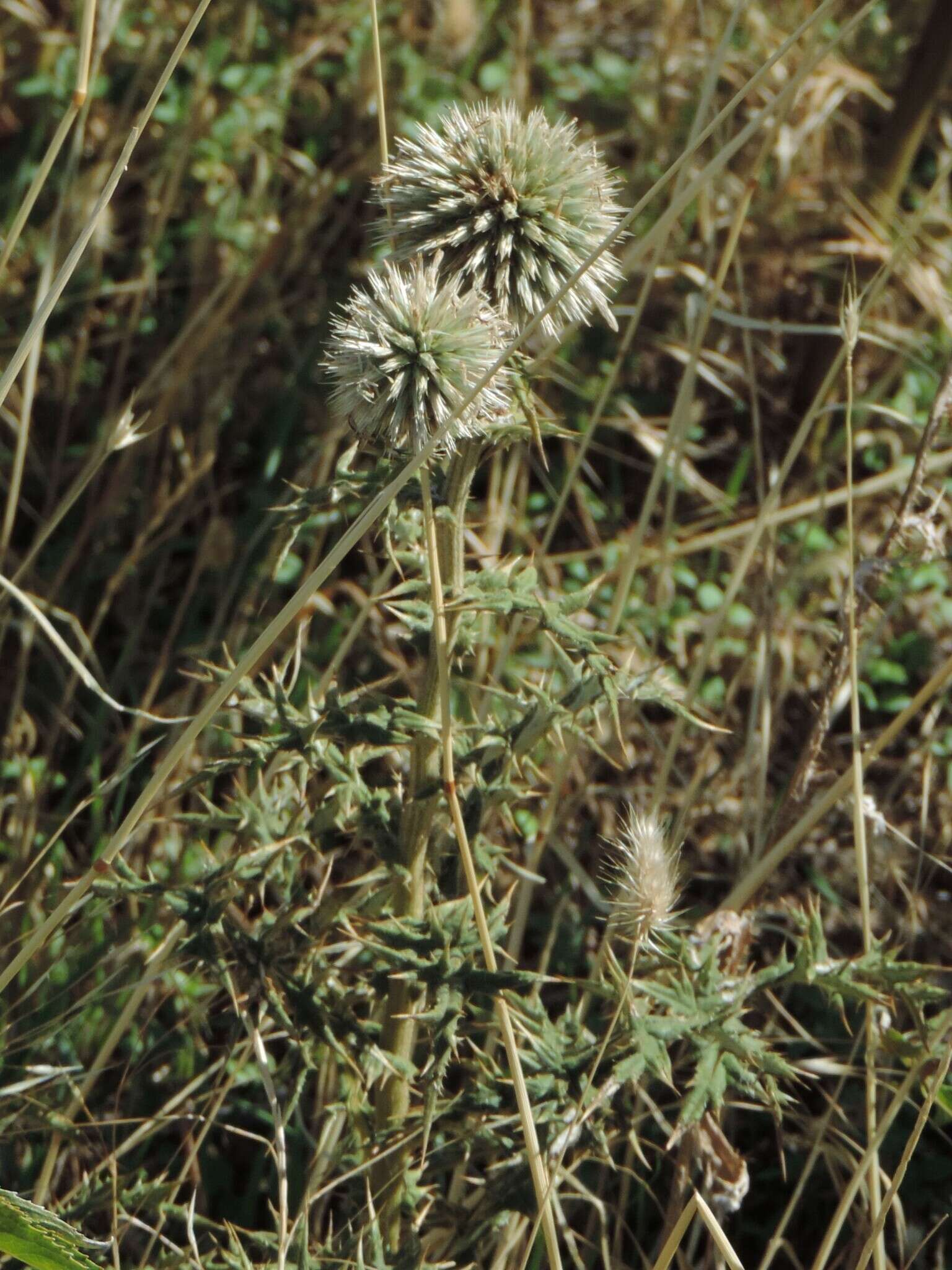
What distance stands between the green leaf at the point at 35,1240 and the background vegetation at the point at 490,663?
0.91 ft

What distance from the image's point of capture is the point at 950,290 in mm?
3164

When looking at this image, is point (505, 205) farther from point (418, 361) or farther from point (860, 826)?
point (860, 826)

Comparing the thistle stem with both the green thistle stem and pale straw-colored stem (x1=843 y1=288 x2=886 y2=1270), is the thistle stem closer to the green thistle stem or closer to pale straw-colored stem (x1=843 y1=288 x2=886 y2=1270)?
the green thistle stem

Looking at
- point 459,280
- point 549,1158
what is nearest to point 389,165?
point 459,280

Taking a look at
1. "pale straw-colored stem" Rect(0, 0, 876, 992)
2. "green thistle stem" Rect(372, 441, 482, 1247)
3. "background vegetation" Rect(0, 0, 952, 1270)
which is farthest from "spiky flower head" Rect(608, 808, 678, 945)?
"pale straw-colored stem" Rect(0, 0, 876, 992)

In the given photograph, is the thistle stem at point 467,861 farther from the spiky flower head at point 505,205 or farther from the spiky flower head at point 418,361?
the spiky flower head at point 505,205

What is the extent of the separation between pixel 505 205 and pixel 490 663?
4.38ft

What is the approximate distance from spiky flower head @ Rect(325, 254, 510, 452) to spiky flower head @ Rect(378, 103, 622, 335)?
7 centimetres

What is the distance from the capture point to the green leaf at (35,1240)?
4.25ft

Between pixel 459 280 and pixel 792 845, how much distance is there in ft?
2.80

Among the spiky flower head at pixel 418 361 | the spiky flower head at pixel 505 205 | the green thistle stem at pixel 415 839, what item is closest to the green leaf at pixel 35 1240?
the green thistle stem at pixel 415 839

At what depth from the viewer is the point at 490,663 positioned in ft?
8.71

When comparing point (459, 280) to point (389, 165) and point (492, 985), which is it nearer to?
point (389, 165)

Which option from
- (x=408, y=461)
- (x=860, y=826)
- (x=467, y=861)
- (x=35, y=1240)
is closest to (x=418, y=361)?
(x=408, y=461)
